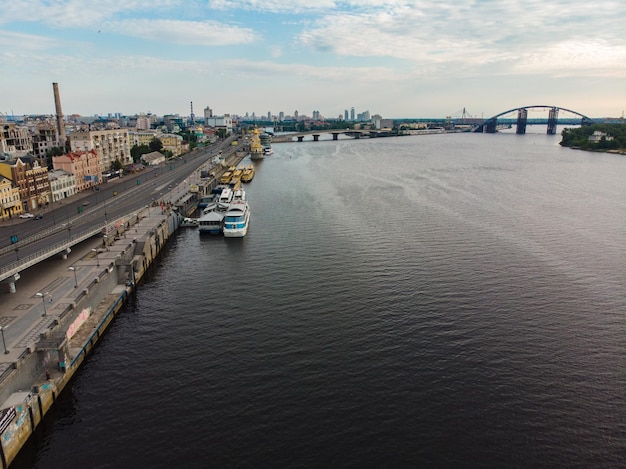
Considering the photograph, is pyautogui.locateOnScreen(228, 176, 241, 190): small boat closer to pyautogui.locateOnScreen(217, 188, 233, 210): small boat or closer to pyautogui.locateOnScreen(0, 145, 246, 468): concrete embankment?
pyautogui.locateOnScreen(217, 188, 233, 210): small boat

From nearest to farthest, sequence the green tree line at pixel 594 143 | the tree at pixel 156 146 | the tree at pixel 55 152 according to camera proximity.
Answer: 1. the tree at pixel 55 152
2. the tree at pixel 156 146
3. the green tree line at pixel 594 143

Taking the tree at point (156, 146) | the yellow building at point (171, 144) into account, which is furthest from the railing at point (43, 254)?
the yellow building at point (171, 144)

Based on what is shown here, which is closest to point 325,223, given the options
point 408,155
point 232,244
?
point 232,244

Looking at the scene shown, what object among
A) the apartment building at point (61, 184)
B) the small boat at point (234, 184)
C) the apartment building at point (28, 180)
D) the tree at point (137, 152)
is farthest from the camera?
the tree at point (137, 152)

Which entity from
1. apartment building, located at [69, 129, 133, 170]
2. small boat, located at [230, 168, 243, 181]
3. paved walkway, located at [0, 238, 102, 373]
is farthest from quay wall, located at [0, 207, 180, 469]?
apartment building, located at [69, 129, 133, 170]

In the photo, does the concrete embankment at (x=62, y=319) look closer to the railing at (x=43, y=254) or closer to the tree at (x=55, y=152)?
the railing at (x=43, y=254)

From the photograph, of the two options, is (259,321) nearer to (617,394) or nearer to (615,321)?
(617,394)
